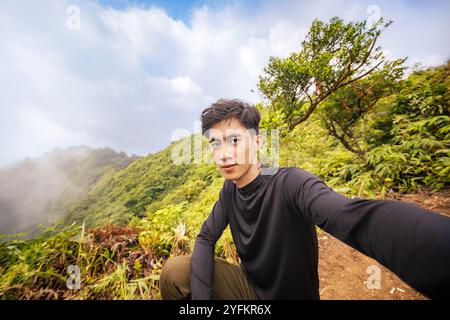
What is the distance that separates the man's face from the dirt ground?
1.96 metres

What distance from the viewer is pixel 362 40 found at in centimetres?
496

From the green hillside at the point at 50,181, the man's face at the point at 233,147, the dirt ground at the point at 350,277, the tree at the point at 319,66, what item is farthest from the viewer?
the green hillside at the point at 50,181

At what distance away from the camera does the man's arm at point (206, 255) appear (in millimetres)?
1418

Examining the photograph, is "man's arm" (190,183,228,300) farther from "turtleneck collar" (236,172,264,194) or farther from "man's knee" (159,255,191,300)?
"turtleneck collar" (236,172,264,194)

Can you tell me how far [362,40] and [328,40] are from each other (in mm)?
829

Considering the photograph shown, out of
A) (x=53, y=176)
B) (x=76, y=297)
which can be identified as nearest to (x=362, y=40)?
(x=76, y=297)

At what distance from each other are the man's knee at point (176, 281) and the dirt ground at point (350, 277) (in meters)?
1.68

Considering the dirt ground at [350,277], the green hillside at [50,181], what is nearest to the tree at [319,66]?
the dirt ground at [350,277]

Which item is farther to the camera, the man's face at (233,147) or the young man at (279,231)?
the man's face at (233,147)

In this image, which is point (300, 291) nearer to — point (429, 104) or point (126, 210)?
point (429, 104)

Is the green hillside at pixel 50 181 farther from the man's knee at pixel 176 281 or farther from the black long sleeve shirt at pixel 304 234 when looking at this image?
the black long sleeve shirt at pixel 304 234

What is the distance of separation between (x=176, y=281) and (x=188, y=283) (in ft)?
0.33

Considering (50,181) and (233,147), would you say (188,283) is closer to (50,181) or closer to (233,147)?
(233,147)

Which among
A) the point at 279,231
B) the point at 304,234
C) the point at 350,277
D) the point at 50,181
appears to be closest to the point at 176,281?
the point at 279,231
